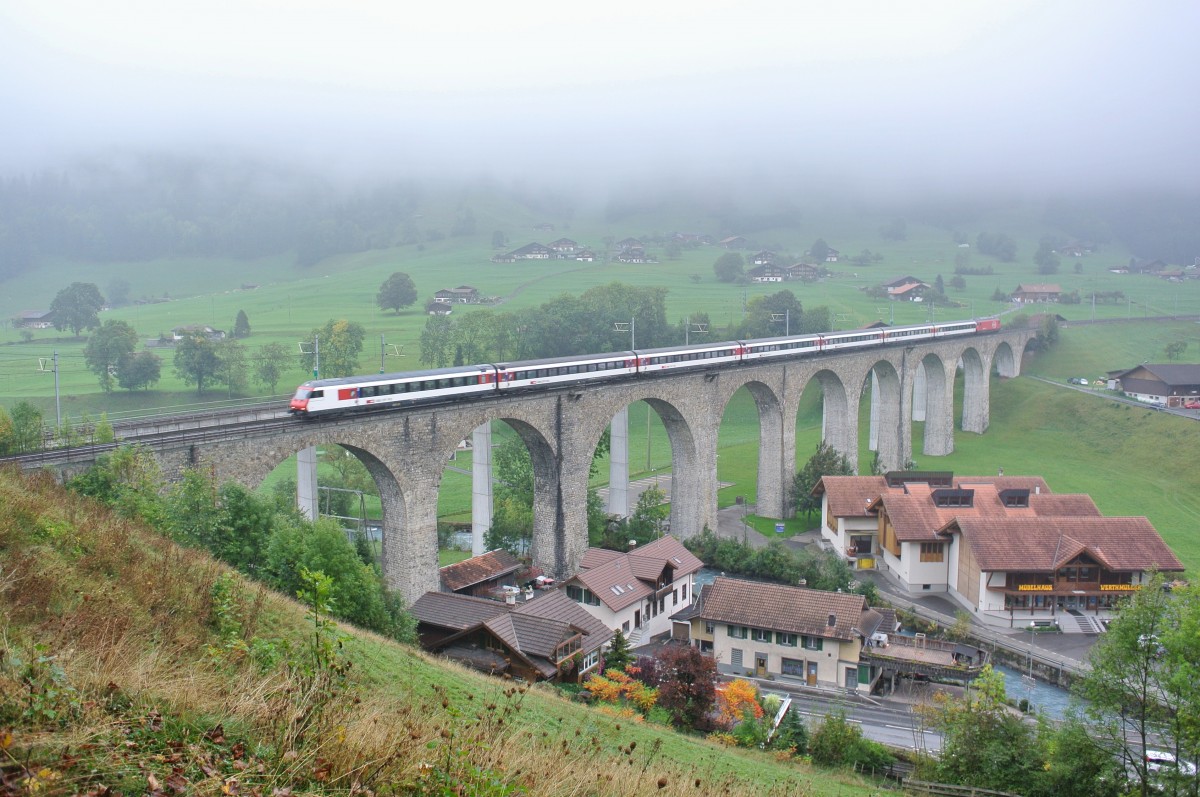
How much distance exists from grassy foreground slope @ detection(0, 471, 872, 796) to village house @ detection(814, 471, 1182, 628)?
25664 mm

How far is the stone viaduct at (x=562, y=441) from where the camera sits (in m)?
28.5

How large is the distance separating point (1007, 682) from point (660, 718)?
50.8 ft

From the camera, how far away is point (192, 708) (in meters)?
6.54

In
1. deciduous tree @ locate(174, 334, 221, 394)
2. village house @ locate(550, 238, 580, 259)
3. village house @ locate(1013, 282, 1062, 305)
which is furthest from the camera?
village house @ locate(550, 238, 580, 259)

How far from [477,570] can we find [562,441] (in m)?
6.24

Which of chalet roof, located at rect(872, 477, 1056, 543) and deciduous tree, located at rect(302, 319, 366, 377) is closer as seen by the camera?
chalet roof, located at rect(872, 477, 1056, 543)

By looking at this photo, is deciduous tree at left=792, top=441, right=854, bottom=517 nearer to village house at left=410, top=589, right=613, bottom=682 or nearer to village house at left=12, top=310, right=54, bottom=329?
village house at left=410, top=589, right=613, bottom=682

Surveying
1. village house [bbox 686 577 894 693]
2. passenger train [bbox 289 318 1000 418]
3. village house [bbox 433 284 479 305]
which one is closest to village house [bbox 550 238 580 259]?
village house [bbox 433 284 479 305]

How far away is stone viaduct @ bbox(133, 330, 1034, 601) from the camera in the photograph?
93.4ft

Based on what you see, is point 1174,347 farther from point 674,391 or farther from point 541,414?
point 541,414

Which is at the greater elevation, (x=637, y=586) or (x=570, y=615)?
(x=570, y=615)

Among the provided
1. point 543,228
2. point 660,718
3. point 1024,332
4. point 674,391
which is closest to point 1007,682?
point 660,718

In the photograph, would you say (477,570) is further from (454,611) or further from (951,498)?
(951,498)

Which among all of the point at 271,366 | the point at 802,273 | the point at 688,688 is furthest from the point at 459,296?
the point at 688,688
